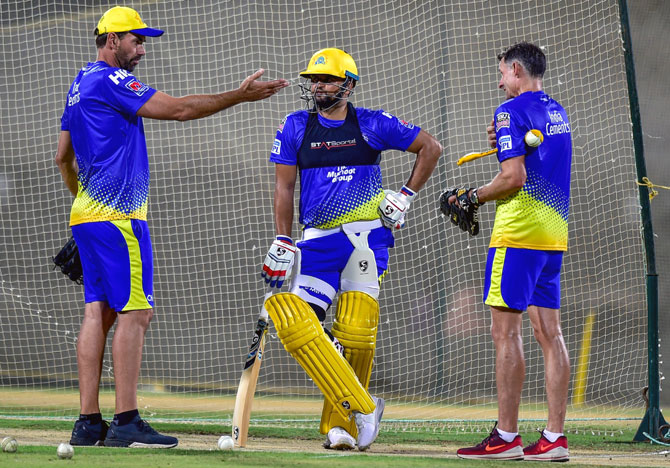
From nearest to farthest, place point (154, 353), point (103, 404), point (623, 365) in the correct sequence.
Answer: point (103, 404) < point (623, 365) < point (154, 353)

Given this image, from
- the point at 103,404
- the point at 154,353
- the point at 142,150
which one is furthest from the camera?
the point at 154,353

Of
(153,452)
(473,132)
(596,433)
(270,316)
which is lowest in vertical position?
(596,433)

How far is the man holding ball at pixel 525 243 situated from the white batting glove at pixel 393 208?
0.36 meters

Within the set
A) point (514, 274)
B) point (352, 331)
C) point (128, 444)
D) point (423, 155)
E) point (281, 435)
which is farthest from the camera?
point (281, 435)

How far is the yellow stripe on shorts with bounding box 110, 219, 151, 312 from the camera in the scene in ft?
13.4

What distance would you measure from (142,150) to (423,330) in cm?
471

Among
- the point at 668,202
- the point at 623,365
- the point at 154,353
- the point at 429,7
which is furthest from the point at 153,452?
the point at 668,202

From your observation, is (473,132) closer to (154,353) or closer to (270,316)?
(154,353)

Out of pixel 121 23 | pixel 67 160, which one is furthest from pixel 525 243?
pixel 67 160

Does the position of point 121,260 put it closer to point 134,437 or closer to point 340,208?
point 134,437

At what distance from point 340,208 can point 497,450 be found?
1.39 metres

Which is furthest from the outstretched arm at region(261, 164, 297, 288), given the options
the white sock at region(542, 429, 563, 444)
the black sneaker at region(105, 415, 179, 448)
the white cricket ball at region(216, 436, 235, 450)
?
the white sock at region(542, 429, 563, 444)

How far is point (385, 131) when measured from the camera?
4570 mm

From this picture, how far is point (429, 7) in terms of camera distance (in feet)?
28.0
